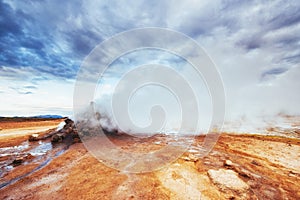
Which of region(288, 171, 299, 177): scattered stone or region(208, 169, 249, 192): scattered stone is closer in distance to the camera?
region(208, 169, 249, 192): scattered stone

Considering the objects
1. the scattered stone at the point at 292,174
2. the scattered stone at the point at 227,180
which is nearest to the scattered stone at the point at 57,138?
the scattered stone at the point at 227,180

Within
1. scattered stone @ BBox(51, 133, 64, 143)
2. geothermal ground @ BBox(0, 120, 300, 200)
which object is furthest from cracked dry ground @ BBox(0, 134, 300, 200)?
scattered stone @ BBox(51, 133, 64, 143)

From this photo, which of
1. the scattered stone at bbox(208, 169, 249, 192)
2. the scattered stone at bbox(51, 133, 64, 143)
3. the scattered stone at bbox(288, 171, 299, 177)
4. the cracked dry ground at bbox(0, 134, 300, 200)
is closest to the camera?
the cracked dry ground at bbox(0, 134, 300, 200)

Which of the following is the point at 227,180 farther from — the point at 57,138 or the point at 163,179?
the point at 57,138

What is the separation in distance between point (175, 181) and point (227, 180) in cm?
138

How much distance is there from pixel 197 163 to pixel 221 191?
1.67 meters

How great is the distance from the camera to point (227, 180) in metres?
3.95

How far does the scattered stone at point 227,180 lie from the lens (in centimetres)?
367

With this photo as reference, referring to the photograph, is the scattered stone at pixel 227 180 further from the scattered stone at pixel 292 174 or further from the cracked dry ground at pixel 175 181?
the scattered stone at pixel 292 174

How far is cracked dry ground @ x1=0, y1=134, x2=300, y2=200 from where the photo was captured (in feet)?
11.3

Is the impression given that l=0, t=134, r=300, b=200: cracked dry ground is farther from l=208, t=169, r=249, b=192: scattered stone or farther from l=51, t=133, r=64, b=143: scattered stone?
l=51, t=133, r=64, b=143: scattered stone

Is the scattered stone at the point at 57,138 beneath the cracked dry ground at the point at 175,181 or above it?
above

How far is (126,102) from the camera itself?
42.7 feet

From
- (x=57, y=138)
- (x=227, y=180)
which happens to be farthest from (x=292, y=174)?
(x=57, y=138)
